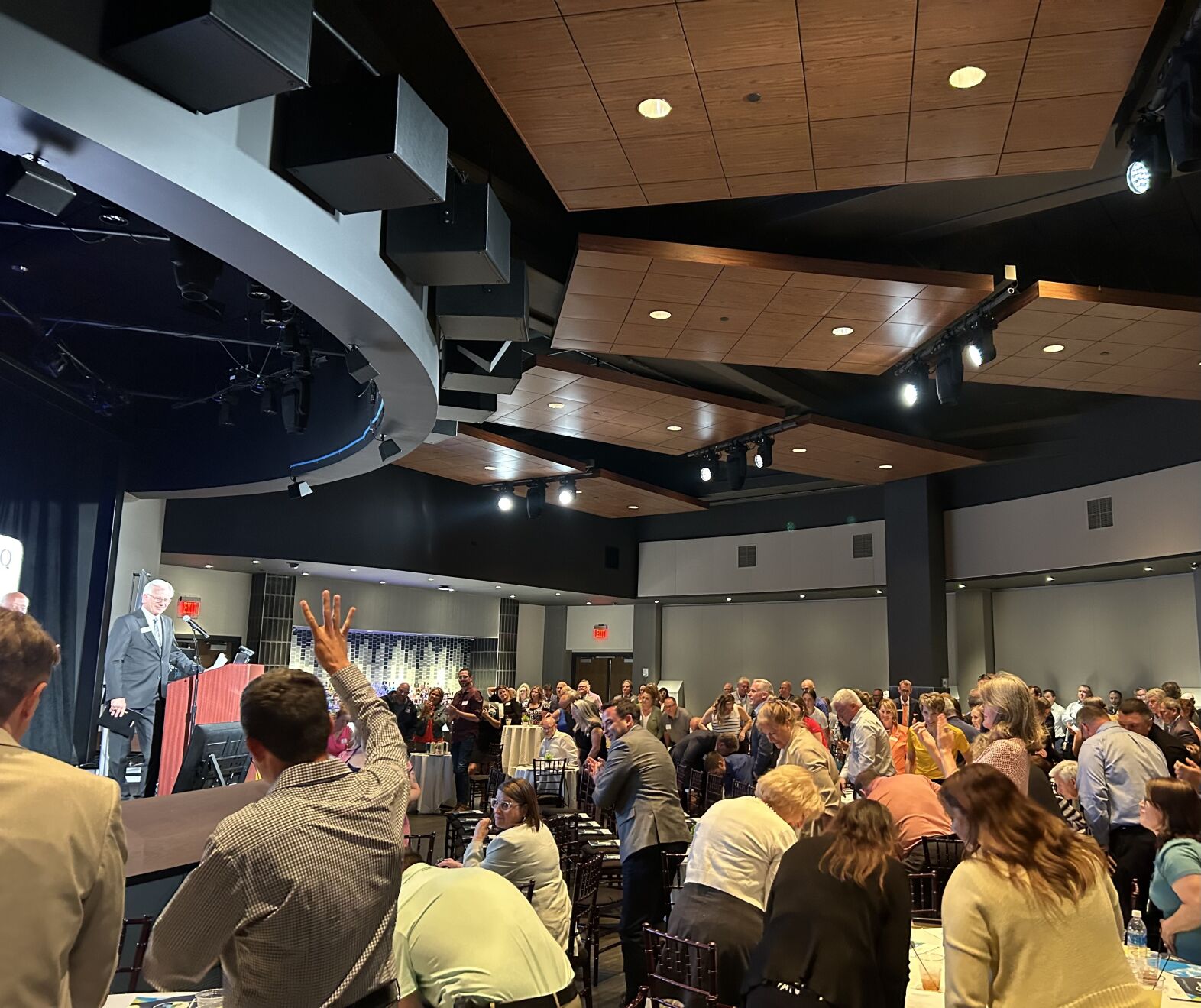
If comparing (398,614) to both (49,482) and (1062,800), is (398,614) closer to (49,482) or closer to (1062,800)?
(49,482)

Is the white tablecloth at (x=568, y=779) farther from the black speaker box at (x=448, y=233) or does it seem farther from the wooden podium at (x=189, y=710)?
the black speaker box at (x=448, y=233)

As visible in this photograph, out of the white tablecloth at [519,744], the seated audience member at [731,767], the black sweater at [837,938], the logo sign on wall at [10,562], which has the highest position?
the logo sign on wall at [10,562]

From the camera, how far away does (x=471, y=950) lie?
2564mm

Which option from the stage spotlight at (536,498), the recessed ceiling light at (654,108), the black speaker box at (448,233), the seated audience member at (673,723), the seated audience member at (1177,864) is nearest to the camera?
the seated audience member at (1177,864)

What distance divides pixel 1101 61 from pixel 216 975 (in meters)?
5.56

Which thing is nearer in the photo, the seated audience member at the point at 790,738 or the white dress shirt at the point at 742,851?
the white dress shirt at the point at 742,851

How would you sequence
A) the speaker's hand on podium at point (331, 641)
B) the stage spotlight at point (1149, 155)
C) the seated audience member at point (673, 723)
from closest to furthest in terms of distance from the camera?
1. the speaker's hand on podium at point (331, 641)
2. the stage spotlight at point (1149, 155)
3. the seated audience member at point (673, 723)

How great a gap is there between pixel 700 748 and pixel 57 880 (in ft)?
25.5

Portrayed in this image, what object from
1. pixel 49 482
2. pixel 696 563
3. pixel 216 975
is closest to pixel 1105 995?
pixel 216 975

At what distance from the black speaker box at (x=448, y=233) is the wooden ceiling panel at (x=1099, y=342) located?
4448 mm

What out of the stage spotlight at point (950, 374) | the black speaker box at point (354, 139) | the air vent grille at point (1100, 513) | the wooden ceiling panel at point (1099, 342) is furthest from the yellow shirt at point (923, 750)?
the air vent grille at point (1100, 513)

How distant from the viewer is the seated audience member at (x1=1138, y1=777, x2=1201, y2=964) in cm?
333

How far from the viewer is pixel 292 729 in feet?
6.48

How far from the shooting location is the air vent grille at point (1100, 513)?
1202 centimetres
